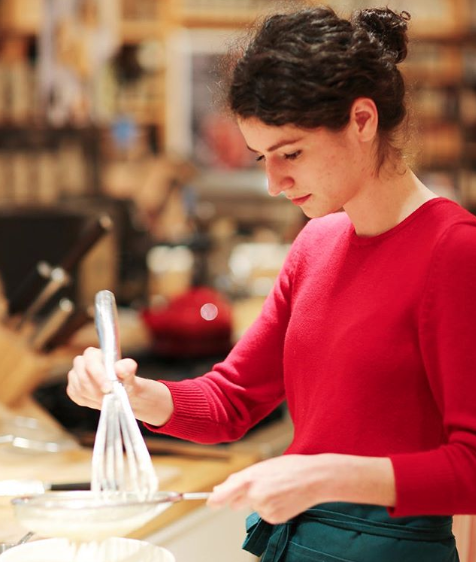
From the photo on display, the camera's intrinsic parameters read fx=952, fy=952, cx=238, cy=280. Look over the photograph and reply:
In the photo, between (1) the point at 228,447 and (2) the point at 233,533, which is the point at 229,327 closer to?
(1) the point at 228,447

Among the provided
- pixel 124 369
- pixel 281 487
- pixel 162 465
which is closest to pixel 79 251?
pixel 162 465

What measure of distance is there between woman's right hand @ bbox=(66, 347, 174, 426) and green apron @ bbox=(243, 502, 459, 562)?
0.64 feet

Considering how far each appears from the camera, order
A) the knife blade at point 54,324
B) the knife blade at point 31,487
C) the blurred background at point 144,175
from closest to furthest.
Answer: the knife blade at point 31,487 < the knife blade at point 54,324 < the blurred background at point 144,175

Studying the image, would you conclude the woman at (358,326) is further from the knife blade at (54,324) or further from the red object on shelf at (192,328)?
the red object on shelf at (192,328)

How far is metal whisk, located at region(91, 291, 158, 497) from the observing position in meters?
0.96

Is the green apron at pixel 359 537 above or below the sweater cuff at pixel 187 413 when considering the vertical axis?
below

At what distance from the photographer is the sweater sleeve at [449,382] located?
881 millimetres

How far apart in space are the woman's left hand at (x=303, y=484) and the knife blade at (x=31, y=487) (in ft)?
1.37

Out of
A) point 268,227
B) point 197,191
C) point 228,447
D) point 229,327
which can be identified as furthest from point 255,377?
point 197,191

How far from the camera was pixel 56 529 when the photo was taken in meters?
0.94

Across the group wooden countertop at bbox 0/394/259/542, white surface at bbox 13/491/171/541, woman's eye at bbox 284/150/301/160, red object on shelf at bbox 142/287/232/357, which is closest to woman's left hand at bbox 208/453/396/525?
white surface at bbox 13/491/171/541

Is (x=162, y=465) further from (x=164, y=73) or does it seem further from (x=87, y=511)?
(x=164, y=73)

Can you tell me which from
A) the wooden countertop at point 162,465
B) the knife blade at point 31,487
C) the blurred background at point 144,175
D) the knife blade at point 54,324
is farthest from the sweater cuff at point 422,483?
the knife blade at point 54,324

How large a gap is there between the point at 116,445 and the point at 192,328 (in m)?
1.46
